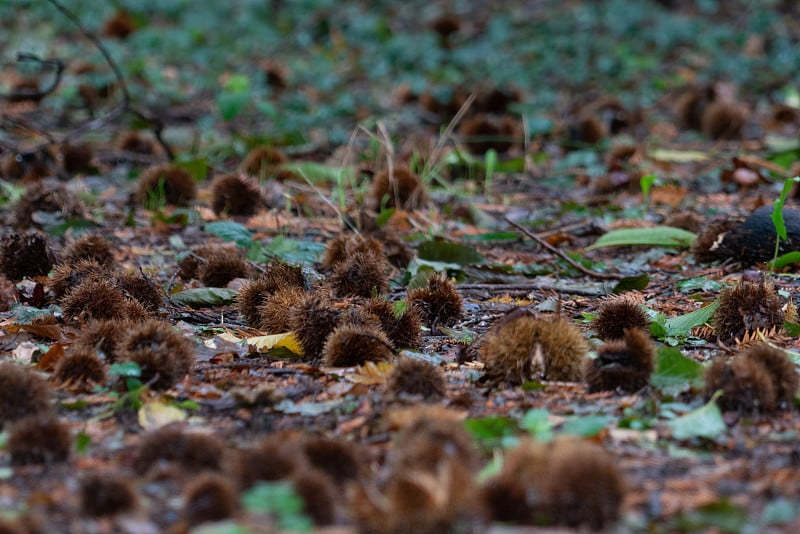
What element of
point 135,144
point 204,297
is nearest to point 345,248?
point 204,297

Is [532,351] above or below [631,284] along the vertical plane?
above

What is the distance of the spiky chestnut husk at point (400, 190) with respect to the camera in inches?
178

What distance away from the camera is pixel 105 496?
152cm

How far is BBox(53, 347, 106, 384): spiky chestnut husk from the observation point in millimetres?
2234

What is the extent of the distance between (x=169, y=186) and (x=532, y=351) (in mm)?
3009

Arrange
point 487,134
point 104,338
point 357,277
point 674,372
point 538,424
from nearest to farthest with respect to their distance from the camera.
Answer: point 538,424
point 674,372
point 104,338
point 357,277
point 487,134

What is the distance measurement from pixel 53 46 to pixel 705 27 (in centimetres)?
692

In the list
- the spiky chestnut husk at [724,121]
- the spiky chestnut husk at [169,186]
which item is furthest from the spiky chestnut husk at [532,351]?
the spiky chestnut husk at [724,121]

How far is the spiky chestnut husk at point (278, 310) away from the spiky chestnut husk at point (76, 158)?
334 centimetres

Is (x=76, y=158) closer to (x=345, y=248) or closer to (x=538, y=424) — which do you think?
(x=345, y=248)

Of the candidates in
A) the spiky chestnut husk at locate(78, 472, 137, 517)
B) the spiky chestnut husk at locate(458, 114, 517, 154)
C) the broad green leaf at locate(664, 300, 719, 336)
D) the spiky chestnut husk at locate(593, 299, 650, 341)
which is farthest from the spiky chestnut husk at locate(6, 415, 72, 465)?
the spiky chestnut husk at locate(458, 114, 517, 154)

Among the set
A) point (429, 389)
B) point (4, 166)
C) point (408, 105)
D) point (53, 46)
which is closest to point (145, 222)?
point (4, 166)

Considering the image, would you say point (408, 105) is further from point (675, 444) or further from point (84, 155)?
point (675, 444)

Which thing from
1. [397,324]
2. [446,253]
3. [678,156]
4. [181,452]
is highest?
[181,452]
